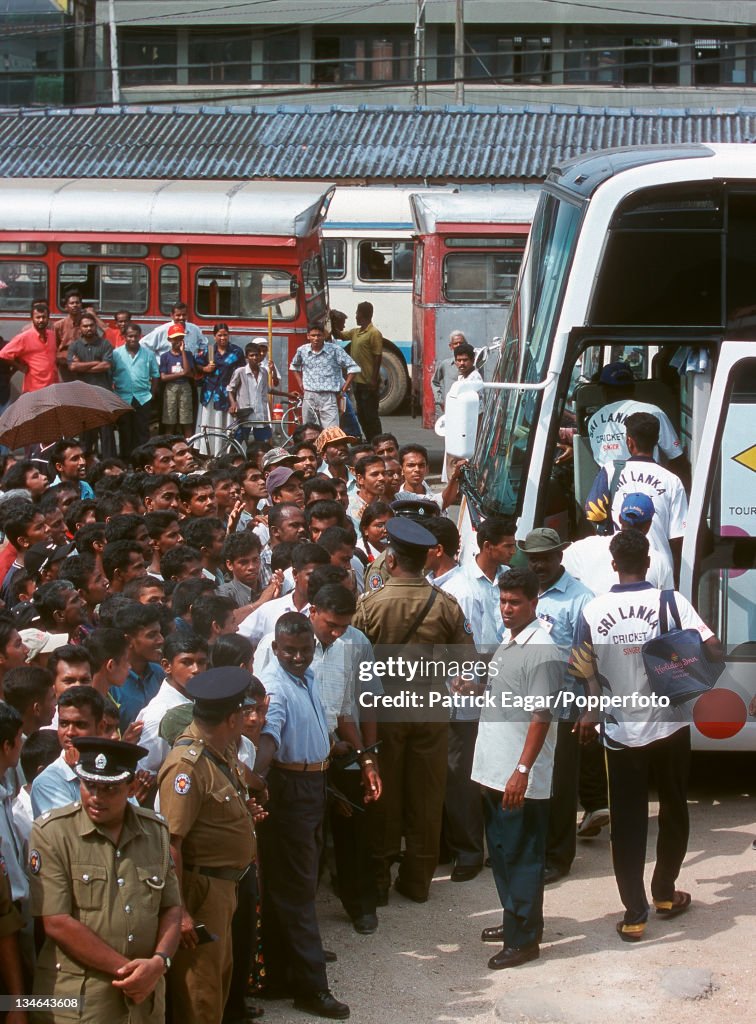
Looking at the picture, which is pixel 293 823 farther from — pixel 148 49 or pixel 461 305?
pixel 148 49

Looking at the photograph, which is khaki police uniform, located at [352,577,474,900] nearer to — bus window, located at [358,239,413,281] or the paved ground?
the paved ground

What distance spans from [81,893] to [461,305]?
15962 millimetres

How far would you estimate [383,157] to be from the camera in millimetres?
25984

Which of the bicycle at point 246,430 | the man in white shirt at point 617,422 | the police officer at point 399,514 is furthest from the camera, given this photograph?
the bicycle at point 246,430

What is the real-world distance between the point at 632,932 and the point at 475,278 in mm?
14158

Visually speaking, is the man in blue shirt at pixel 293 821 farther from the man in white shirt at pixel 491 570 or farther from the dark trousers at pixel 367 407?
the dark trousers at pixel 367 407

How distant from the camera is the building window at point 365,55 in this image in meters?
37.6

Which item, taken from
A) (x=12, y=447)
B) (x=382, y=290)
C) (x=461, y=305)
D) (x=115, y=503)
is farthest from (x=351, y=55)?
(x=115, y=503)

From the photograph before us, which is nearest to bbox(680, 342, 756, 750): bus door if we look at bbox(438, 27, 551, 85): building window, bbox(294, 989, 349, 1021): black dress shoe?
bbox(294, 989, 349, 1021): black dress shoe

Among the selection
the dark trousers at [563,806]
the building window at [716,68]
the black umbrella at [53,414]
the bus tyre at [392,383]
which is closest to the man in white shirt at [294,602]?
the dark trousers at [563,806]

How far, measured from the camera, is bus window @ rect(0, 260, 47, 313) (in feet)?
60.6

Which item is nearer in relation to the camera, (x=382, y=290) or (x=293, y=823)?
(x=293, y=823)

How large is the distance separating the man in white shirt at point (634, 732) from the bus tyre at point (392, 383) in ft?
52.3

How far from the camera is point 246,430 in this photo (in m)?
16.9
